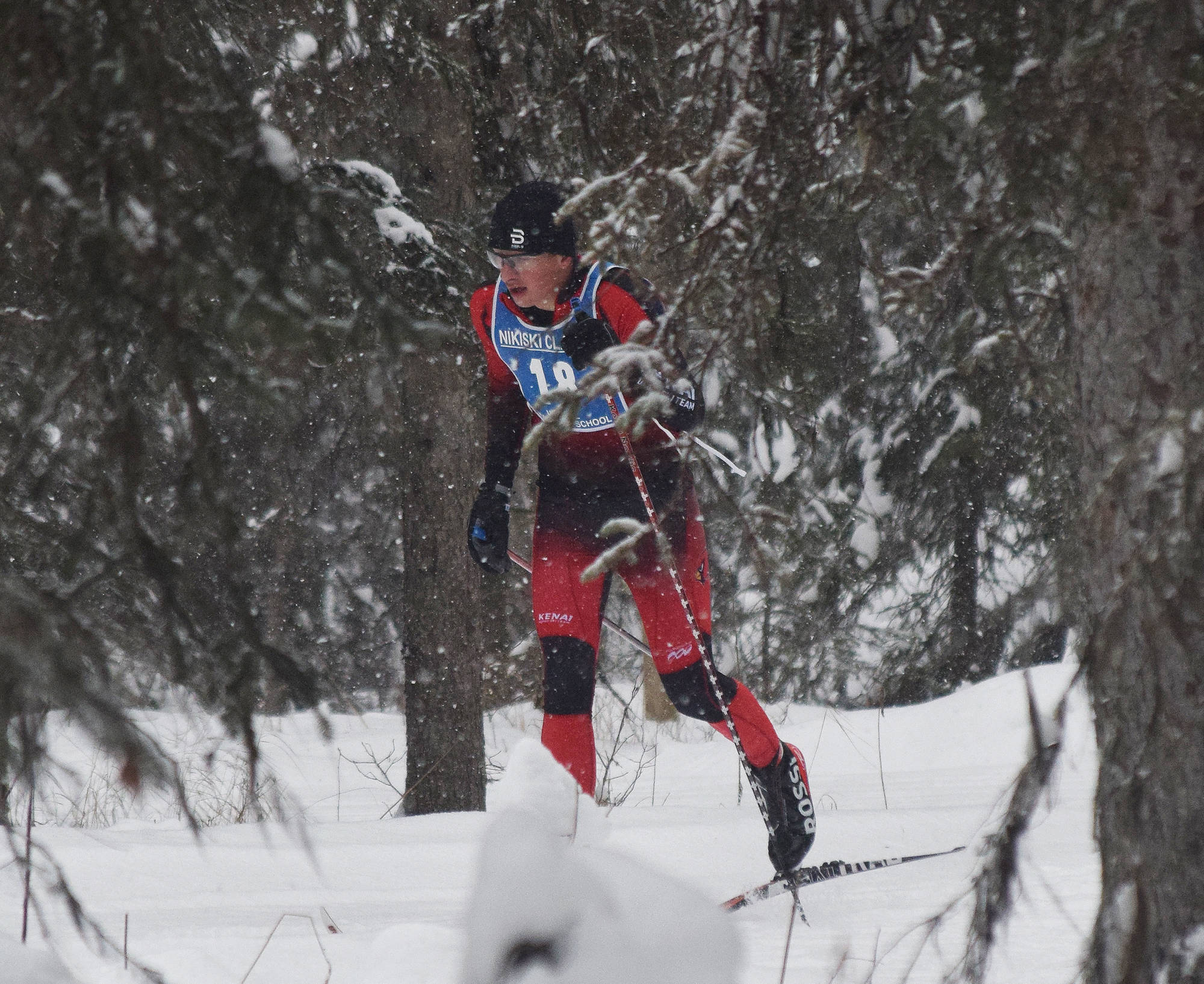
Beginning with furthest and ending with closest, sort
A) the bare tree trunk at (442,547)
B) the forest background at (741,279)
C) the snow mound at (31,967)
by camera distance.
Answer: the bare tree trunk at (442,547) < the forest background at (741,279) < the snow mound at (31,967)

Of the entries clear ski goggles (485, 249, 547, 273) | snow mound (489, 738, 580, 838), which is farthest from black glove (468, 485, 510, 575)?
snow mound (489, 738, 580, 838)

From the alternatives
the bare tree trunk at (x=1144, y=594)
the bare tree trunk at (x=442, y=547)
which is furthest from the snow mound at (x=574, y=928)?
the bare tree trunk at (x=442, y=547)

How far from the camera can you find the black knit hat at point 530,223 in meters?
3.65

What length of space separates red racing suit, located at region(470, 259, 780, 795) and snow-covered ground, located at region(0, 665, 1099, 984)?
0.52 meters

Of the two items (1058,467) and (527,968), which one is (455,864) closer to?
(1058,467)

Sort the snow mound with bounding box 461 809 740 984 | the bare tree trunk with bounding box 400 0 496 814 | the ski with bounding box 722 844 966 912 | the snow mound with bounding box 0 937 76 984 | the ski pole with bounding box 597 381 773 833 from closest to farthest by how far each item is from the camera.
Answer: the snow mound with bounding box 461 809 740 984
the snow mound with bounding box 0 937 76 984
the ski with bounding box 722 844 966 912
the ski pole with bounding box 597 381 773 833
the bare tree trunk with bounding box 400 0 496 814

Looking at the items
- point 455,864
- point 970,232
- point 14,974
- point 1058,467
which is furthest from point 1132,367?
point 455,864

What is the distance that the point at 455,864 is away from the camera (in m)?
4.12

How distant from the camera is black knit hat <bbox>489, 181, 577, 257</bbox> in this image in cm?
365

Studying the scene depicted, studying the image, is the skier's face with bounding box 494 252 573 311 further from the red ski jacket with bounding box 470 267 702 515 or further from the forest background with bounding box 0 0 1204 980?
the forest background with bounding box 0 0 1204 980

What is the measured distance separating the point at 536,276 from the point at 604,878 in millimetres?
2921

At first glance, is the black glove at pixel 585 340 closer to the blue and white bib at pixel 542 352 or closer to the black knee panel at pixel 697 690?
the blue and white bib at pixel 542 352

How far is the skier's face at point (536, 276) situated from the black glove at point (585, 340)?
0.68 ft

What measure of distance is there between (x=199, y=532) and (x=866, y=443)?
8312 mm
